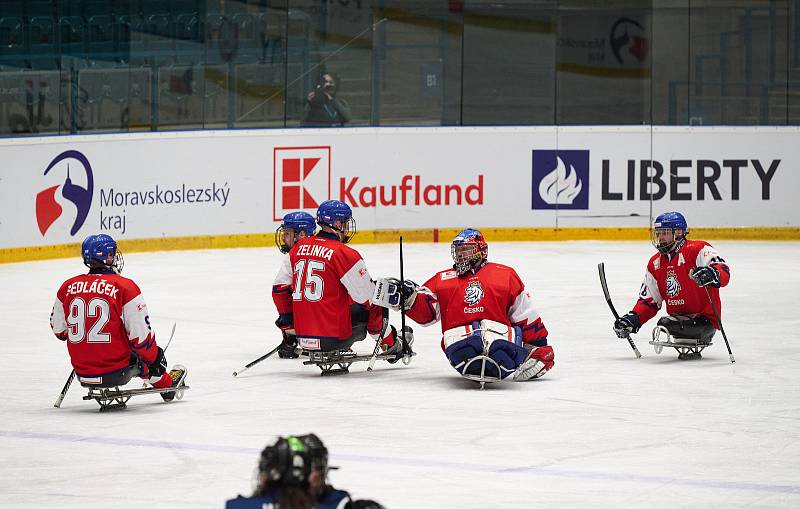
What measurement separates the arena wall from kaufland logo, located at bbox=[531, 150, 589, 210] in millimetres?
13

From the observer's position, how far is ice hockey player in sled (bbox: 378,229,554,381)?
9.77m

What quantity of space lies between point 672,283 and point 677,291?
0.07 m

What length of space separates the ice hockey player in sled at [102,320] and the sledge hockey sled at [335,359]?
1682 mm

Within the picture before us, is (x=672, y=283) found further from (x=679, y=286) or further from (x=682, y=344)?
(x=682, y=344)

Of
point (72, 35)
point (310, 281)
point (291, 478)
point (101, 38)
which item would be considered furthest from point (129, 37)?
point (291, 478)

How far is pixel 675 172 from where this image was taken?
65.9 feet

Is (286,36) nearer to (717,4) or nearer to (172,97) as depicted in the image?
(172,97)

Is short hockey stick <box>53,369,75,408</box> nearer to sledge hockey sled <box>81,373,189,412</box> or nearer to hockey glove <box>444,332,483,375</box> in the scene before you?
sledge hockey sled <box>81,373,189,412</box>

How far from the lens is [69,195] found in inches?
671

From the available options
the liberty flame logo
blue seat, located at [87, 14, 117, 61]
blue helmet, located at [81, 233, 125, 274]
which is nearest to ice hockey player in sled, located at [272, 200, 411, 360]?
blue helmet, located at [81, 233, 125, 274]

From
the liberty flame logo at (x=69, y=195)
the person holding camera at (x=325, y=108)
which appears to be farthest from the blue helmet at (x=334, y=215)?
the person holding camera at (x=325, y=108)

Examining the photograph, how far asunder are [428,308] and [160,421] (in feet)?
6.64

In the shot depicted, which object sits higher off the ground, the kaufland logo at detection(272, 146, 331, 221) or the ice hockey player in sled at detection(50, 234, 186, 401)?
the kaufland logo at detection(272, 146, 331, 221)

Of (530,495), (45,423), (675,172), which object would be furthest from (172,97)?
(530,495)
